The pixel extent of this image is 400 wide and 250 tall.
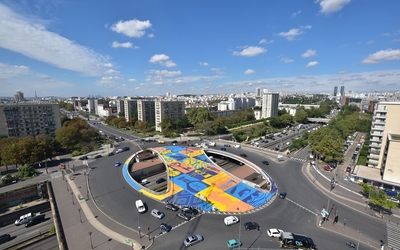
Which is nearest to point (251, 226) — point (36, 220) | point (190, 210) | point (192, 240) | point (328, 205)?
point (192, 240)

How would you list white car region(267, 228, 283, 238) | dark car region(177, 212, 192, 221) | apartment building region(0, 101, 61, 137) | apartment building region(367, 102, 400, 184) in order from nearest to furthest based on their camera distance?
white car region(267, 228, 283, 238), dark car region(177, 212, 192, 221), apartment building region(367, 102, 400, 184), apartment building region(0, 101, 61, 137)

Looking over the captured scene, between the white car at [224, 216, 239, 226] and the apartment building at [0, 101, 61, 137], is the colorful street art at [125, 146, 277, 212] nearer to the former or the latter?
the white car at [224, 216, 239, 226]

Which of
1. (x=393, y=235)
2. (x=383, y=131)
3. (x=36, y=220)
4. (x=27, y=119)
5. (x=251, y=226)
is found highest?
(x=27, y=119)

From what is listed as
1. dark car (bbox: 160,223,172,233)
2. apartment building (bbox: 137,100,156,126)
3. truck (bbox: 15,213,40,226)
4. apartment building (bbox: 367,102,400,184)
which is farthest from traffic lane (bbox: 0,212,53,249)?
apartment building (bbox: 137,100,156,126)

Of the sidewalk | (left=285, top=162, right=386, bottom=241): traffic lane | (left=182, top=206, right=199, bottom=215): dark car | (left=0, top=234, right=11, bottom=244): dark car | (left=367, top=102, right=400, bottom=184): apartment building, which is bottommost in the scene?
(left=0, top=234, right=11, bottom=244): dark car

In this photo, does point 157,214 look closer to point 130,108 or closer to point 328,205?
point 328,205

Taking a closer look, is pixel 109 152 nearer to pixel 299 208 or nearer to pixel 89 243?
pixel 89 243
